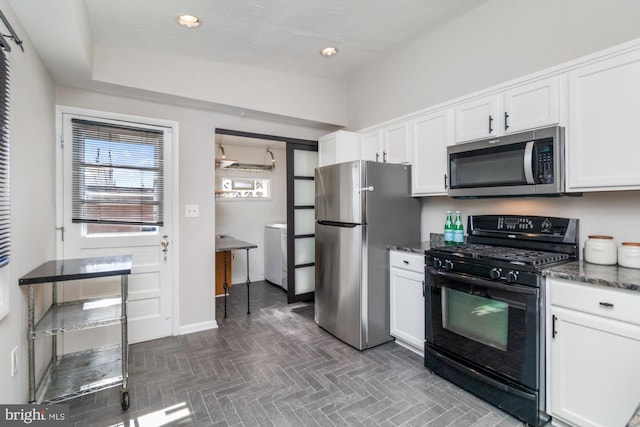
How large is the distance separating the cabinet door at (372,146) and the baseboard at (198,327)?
2.53 meters

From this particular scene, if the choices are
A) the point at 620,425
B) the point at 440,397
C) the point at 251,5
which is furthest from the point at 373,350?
the point at 251,5

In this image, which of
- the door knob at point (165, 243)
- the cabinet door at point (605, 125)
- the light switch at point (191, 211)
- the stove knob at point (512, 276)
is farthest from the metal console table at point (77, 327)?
the cabinet door at point (605, 125)

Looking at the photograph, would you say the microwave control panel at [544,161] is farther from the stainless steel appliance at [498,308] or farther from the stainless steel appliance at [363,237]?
the stainless steel appliance at [363,237]

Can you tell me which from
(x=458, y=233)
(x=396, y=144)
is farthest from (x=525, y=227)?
(x=396, y=144)

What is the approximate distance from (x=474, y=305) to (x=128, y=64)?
3530mm

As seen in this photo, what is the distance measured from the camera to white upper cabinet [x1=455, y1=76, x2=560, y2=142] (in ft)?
6.63

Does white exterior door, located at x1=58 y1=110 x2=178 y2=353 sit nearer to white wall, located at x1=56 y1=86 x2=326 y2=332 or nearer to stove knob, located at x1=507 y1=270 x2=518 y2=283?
white wall, located at x1=56 y1=86 x2=326 y2=332

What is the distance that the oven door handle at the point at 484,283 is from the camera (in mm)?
1818

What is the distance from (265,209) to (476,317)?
428cm

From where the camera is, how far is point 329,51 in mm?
3229

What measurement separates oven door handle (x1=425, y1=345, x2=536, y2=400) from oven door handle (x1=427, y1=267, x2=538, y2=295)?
60 cm

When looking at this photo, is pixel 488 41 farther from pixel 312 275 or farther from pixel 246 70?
pixel 312 275

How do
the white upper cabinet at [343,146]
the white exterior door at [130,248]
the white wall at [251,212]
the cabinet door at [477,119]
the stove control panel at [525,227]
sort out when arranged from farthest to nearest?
the white wall at [251,212] < the white upper cabinet at [343,146] < the white exterior door at [130,248] < the cabinet door at [477,119] < the stove control panel at [525,227]

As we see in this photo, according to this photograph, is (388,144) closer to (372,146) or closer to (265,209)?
(372,146)
